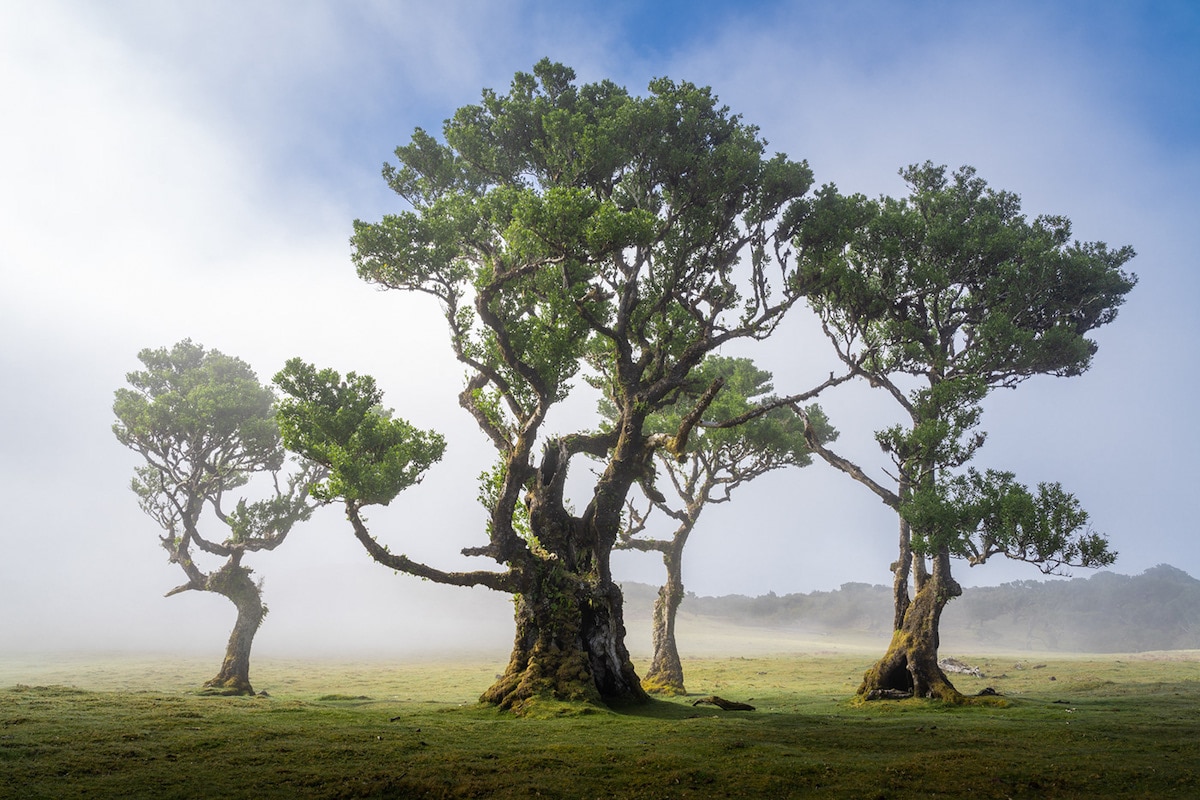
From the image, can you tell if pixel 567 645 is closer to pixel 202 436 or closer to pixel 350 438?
pixel 350 438

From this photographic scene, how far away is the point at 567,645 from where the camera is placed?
70.4 feet

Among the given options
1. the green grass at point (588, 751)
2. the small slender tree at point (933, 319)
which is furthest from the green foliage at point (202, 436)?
the small slender tree at point (933, 319)

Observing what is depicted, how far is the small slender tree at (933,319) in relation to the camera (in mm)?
25750

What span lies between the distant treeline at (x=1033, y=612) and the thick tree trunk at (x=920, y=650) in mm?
106196

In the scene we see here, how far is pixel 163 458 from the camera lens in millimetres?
40688

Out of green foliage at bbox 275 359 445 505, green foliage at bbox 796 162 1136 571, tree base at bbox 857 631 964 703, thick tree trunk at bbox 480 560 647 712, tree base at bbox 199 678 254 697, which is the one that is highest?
green foliage at bbox 796 162 1136 571

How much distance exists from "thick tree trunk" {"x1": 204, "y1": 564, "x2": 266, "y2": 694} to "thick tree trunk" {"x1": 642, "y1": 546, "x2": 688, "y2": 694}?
21.9 meters

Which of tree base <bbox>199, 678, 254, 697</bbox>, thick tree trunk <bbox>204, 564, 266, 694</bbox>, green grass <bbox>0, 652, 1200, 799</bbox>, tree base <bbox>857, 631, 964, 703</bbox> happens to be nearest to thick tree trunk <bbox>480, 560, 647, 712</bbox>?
green grass <bbox>0, 652, 1200, 799</bbox>

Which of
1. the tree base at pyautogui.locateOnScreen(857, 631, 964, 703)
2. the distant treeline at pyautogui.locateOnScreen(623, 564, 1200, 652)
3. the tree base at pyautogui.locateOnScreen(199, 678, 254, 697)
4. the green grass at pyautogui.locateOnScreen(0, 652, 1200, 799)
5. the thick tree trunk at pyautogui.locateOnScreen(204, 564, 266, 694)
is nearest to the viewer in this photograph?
the green grass at pyautogui.locateOnScreen(0, 652, 1200, 799)

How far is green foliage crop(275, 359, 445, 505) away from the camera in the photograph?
20047mm

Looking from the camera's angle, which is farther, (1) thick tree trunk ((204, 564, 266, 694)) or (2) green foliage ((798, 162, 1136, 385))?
(1) thick tree trunk ((204, 564, 266, 694))

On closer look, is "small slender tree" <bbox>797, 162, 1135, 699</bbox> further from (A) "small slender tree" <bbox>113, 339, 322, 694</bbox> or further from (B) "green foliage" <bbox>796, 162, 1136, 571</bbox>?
(A) "small slender tree" <bbox>113, 339, 322, 694</bbox>

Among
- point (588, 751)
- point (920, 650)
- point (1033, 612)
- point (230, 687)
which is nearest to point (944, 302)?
point (920, 650)

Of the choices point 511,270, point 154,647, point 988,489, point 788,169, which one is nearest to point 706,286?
point 788,169
